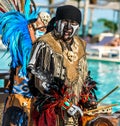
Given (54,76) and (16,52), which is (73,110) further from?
(16,52)

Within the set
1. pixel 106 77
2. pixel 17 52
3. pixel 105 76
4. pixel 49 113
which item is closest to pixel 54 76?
pixel 49 113

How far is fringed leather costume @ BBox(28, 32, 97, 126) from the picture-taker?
2.65m

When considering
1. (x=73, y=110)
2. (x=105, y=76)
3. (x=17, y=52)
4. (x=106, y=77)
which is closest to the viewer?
(x=73, y=110)

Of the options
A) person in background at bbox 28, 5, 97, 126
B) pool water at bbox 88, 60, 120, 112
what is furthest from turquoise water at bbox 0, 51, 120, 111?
person in background at bbox 28, 5, 97, 126

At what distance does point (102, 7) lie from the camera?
28.3 m

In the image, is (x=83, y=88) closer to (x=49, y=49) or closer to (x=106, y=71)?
(x=49, y=49)

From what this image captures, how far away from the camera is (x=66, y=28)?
107 inches

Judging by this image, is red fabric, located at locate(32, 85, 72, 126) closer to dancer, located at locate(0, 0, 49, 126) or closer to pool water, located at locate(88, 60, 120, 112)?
dancer, located at locate(0, 0, 49, 126)

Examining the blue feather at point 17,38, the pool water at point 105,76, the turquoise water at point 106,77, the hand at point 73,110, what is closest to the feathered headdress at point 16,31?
the blue feather at point 17,38

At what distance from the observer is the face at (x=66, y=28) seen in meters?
2.72

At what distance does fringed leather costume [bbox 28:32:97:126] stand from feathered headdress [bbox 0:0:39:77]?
0.59 meters

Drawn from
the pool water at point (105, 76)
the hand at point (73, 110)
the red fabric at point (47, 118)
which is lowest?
the pool water at point (105, 76)

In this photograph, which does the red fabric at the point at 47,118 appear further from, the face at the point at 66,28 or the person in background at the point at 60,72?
the face at the point at 66,28

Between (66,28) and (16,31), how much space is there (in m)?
0.73
